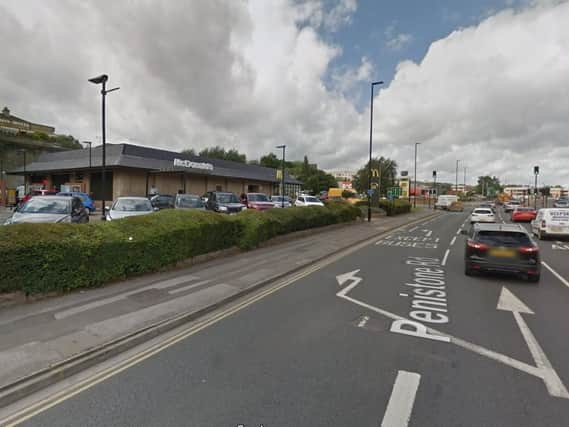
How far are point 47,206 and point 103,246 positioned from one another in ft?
15.6

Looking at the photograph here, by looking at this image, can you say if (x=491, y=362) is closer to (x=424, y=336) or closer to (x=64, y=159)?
(x=424, y=336)

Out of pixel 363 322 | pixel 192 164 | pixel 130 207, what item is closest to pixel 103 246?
pixel 363 322

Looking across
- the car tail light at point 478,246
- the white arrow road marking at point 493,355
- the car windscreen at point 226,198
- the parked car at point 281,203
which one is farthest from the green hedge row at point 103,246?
the parked car at point 281,203

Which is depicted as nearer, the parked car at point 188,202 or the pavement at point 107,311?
the pavement at point 107,311

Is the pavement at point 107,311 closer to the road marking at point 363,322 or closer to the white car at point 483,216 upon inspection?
the road marking at point 363,322

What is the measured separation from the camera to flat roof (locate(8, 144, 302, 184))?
29.8 metres

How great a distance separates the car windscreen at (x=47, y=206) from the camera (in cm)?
922

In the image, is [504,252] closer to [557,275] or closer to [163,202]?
[557,275]

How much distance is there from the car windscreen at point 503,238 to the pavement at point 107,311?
16.4 ft

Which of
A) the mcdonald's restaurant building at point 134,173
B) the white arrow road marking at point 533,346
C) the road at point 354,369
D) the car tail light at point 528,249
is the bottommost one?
the road at point 354,369

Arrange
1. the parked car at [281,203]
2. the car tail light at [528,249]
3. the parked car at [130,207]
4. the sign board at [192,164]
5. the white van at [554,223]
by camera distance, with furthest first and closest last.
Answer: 1. the sign board at [192,164]
2. the parked car at [281,203]
3. the white van at [554,223]
4. the parked car at [130,207]
5. the car tail light at [528,249]

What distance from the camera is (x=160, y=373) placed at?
11.5 ft

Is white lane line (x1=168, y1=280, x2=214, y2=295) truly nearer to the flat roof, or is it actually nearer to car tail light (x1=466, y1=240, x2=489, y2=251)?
car tail light (x1=466, y1=240, x2=489, y2=251)

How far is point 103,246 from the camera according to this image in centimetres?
643
